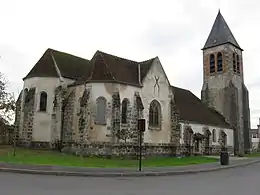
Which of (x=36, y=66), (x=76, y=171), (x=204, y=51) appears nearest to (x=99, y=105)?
(x=36, y=66)

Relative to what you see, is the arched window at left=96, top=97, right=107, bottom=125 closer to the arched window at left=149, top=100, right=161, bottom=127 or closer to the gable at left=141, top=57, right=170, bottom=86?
the gable at left=141, top=57, right=170, bottom=86

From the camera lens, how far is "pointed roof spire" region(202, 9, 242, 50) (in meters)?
49.1

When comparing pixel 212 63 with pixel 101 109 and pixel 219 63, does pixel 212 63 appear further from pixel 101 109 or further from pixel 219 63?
pixel 101 109

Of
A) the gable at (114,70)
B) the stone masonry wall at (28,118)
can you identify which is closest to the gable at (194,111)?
the gable at (114,70)

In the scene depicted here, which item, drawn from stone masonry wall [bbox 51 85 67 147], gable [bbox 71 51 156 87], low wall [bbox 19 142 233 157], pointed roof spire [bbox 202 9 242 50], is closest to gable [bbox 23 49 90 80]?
stone masonry wall [bbox 51 85 67 147]

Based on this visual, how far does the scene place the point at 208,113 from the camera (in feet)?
146

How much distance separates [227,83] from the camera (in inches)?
1842

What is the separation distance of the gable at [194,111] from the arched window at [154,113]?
5.16 m

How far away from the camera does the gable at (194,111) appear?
39.0 m

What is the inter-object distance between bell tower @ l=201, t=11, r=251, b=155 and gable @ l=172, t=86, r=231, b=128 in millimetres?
1861

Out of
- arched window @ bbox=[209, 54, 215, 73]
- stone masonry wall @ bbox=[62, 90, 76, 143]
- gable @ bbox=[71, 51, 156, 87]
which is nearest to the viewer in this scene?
gable @ bbox=[71, 51, 156, 87]

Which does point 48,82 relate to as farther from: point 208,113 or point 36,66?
→ point 208,113

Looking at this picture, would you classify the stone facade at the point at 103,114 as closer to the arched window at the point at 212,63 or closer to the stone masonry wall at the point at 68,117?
the stone masonry wall at the point at 68,117

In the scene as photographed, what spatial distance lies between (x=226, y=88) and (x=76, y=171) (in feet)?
117
